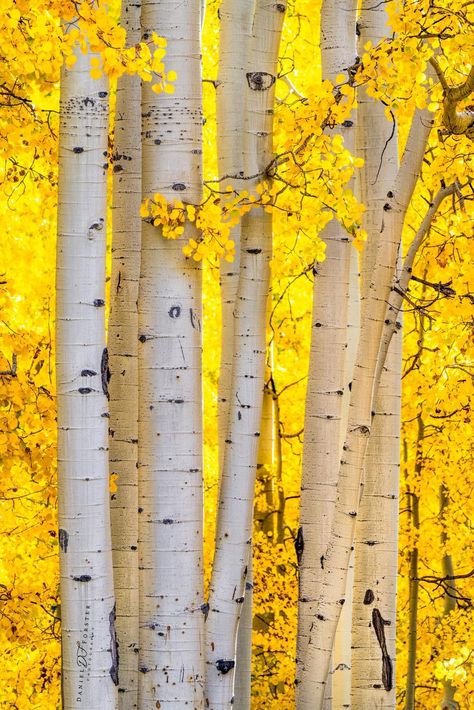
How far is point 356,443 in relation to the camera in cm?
429

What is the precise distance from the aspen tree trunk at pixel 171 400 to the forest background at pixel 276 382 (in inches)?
18.7

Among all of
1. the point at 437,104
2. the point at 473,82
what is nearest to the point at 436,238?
the point at 437,104

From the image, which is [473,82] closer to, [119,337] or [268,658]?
[119,337]

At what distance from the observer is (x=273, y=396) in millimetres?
12055

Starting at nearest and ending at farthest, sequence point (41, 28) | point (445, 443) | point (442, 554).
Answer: point (41, 28) < point (445, 443) < point (442, 554)

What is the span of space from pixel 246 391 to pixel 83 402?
0.91 metres

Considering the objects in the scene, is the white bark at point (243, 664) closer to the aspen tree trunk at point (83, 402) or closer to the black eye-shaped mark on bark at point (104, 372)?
the aspen tree trunk at point (83, 402)

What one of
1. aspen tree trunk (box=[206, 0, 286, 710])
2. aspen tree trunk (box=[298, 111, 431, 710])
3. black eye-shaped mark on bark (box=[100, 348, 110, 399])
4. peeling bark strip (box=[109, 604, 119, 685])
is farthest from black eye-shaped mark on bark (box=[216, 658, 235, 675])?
black eye-shaped mark on bark (box=[100, 348, 110, 399])

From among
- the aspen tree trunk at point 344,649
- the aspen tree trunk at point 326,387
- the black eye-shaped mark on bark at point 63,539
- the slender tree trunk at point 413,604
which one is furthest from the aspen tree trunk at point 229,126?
the slender tree trunk at point 413,604

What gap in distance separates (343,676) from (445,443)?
16.7ft

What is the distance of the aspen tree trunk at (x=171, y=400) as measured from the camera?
3.74 metres

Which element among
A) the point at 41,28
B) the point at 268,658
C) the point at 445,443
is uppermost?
the point at 41,28

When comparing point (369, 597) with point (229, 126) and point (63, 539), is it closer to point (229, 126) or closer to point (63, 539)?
point (63, 539)

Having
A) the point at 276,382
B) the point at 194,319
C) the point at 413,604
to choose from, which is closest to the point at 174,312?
the point at 194,319
